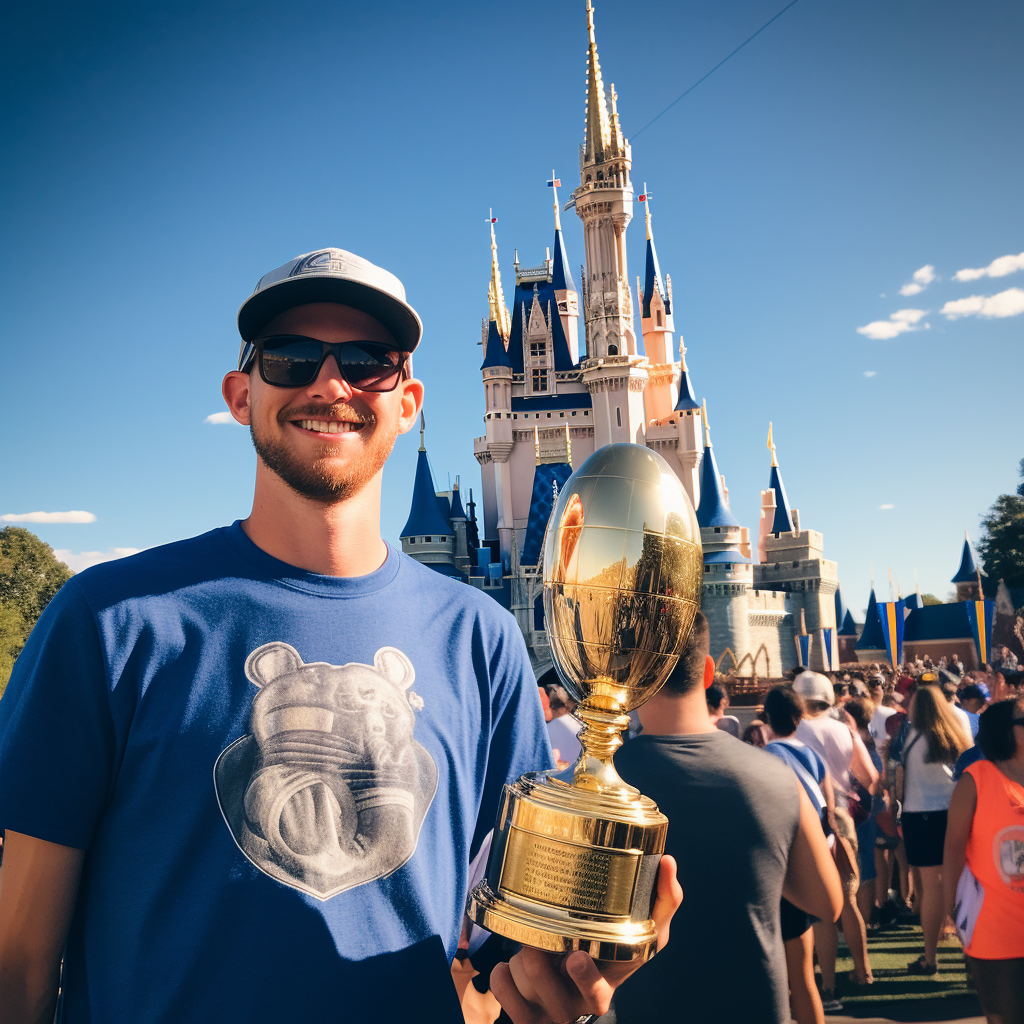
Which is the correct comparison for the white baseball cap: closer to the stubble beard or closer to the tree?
the stubble beard

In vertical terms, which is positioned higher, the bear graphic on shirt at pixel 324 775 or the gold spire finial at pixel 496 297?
the gold spire finial at pixel 496 297

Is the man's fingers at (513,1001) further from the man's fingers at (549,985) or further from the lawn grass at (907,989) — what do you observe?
the lawn grass at (907,989)

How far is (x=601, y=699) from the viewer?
61.1 inches

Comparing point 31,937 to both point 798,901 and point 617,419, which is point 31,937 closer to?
point 798,901

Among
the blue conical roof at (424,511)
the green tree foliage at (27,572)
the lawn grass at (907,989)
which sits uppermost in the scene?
the blue conical roof at (424,511)

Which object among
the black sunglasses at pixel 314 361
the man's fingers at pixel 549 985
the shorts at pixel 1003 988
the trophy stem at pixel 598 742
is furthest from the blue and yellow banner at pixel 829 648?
the man's fingers at pixel 549 985

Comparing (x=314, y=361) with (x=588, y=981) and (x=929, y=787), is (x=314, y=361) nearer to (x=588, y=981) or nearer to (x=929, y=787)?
(x=588, y=981)

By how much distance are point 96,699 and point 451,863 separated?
0.65 meters

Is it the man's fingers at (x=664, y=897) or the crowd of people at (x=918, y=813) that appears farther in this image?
the crowd of people at (x=918, y=813)

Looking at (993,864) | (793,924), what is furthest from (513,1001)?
(993,864)

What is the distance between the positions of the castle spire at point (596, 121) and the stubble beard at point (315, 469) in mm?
39033

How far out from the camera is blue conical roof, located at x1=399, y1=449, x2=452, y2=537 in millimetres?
37750

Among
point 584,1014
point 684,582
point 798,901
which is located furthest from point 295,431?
point 798,901

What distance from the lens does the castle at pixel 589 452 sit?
35562 mm
